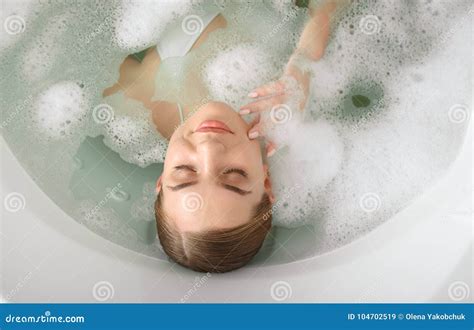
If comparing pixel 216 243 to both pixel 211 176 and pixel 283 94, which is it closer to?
pixel 211 176

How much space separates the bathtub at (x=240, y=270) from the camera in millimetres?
985

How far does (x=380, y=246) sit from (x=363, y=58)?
0.49 meters

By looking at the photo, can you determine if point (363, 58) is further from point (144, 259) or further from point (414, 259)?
point (144, 259)

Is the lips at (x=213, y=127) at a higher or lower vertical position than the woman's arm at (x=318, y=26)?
lower

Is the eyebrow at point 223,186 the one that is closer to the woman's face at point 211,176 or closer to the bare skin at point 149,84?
the woman's face at point 211,176

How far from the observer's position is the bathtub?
98 cm

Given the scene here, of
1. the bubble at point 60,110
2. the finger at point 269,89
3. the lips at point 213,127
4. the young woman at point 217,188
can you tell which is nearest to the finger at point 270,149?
the young woman at point 217,188

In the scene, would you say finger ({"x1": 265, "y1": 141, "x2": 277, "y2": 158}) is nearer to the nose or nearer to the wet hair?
the wet hair

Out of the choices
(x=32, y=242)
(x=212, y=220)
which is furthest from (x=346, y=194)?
(x=32, y=242)

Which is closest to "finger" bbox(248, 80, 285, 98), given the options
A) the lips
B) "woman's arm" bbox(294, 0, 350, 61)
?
"woman's arm" bbox(294, 0, 350, 61)

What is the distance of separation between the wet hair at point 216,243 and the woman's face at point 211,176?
0.07 feet

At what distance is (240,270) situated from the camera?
104 centimetres

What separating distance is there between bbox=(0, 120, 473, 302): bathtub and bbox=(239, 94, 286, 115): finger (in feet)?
1.23

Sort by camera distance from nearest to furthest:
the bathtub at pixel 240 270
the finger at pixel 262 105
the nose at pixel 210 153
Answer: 1. the nose at pixel 210 153
2. the bathtub at pixel 240 270
3. the finger at pixel 262 105
